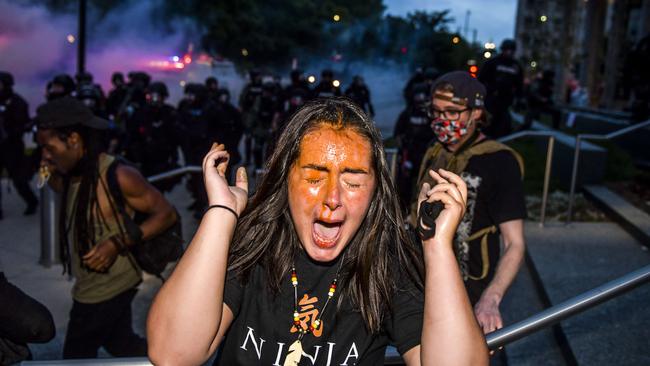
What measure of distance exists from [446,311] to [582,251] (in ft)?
17.6

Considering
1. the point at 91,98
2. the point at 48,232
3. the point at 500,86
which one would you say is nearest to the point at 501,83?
the point at 500,86

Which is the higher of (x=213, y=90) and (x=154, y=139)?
(x=213, y=90)

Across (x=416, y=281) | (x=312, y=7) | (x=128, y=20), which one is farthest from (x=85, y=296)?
(x=312, y=7)

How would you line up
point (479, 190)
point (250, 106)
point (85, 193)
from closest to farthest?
point (479, 190) → point (85, 193) → point (250, 106)

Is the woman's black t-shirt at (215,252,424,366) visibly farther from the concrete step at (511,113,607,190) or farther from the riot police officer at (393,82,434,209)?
the concrete step at (511,113,607,190)

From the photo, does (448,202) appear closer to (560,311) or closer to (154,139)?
(560,311)

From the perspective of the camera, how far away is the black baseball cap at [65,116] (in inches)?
145

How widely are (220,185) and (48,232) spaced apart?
18.9ft

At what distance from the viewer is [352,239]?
2074 mm

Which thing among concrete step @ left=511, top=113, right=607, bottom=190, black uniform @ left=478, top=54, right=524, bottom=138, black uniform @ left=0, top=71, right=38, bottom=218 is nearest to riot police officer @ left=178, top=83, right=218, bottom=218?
black uniform @ left=0, top=71, right=38, bottom=218

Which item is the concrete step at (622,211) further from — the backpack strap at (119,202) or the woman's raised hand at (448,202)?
the woman's raised hand at (448,202)

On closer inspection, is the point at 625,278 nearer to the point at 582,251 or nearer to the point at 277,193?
the point at 277,193

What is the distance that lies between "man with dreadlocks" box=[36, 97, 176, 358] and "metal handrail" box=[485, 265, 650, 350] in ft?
7.18

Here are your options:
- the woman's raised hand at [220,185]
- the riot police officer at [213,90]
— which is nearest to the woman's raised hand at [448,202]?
the woman's raised hand at [220,185]
